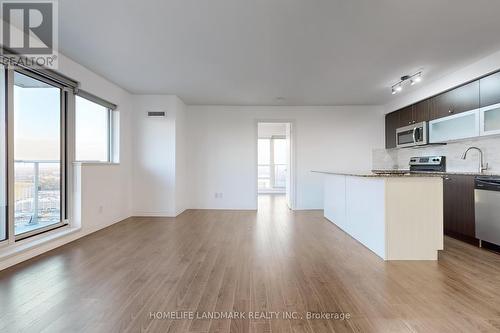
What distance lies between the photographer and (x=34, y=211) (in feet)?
11.5

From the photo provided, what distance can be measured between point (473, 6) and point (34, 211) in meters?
5.34

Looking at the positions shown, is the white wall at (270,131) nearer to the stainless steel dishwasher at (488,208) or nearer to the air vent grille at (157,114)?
the air vent grille at (157,114)

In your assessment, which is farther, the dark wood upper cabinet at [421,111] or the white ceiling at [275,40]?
the dark wood upper cabinet at [421,111]

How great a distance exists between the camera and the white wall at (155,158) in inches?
219

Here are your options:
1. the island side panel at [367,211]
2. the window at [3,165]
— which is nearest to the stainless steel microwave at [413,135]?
the island side panel at [367,211]

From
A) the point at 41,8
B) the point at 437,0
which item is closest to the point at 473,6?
the point at 437,0

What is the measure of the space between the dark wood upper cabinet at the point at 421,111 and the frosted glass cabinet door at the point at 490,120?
1.18 m

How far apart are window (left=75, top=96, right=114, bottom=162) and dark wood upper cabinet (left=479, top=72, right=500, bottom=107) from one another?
19.0 ft

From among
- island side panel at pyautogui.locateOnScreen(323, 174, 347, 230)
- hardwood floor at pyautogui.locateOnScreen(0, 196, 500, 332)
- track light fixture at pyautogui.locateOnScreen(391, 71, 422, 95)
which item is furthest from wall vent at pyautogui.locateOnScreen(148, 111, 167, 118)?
track light fixture at pyautogui.locateOnScreen(391, 71, 422, 95)

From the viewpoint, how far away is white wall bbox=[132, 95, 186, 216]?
5559 millimetres

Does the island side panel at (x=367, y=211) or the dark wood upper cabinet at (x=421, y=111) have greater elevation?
the dark wood upper cabinet at (x=421, y=111)

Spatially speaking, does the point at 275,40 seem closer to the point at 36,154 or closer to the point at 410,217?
the point at 410,217

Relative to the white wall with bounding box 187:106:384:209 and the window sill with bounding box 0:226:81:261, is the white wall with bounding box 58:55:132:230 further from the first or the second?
the white wall with bounding box 187:106:384:209

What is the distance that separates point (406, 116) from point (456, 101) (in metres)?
1.34
